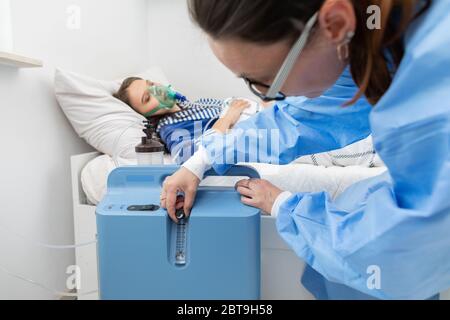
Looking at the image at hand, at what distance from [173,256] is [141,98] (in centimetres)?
84

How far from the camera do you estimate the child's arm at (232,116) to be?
3.87 ft

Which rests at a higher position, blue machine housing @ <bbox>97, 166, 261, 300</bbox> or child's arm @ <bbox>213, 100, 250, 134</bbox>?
child's arm @ <bbox>213, 100, 250, 134</bbox>

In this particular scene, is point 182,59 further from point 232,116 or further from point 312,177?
point 312,177

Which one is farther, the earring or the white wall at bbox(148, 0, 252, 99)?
the white wall at bbox(148, 0, 252, 99)

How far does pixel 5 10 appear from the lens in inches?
30.8

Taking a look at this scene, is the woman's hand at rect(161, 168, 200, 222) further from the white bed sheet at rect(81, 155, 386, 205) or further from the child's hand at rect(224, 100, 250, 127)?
the child's hand at rect(224, 100, 250, 127)

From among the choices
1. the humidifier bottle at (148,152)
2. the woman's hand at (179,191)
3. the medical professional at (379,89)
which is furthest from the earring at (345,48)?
the humidifier bottle at (148,152)

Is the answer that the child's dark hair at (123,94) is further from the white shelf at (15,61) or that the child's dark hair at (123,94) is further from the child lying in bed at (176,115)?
the white shelf at (15,61)

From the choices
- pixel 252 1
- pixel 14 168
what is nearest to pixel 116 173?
pixel 14 168

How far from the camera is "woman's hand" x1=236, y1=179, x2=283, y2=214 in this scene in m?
0.61

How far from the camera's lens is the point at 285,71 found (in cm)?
42

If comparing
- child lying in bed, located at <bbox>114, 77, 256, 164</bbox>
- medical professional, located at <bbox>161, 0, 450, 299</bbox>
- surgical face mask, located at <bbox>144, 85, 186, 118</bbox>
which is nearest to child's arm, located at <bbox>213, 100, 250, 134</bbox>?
child lying in bed, located at <bbox>114, 77, 256, 164</bbox>

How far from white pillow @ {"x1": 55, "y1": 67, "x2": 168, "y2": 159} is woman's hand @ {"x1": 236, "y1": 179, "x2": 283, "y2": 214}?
0.56 metres
